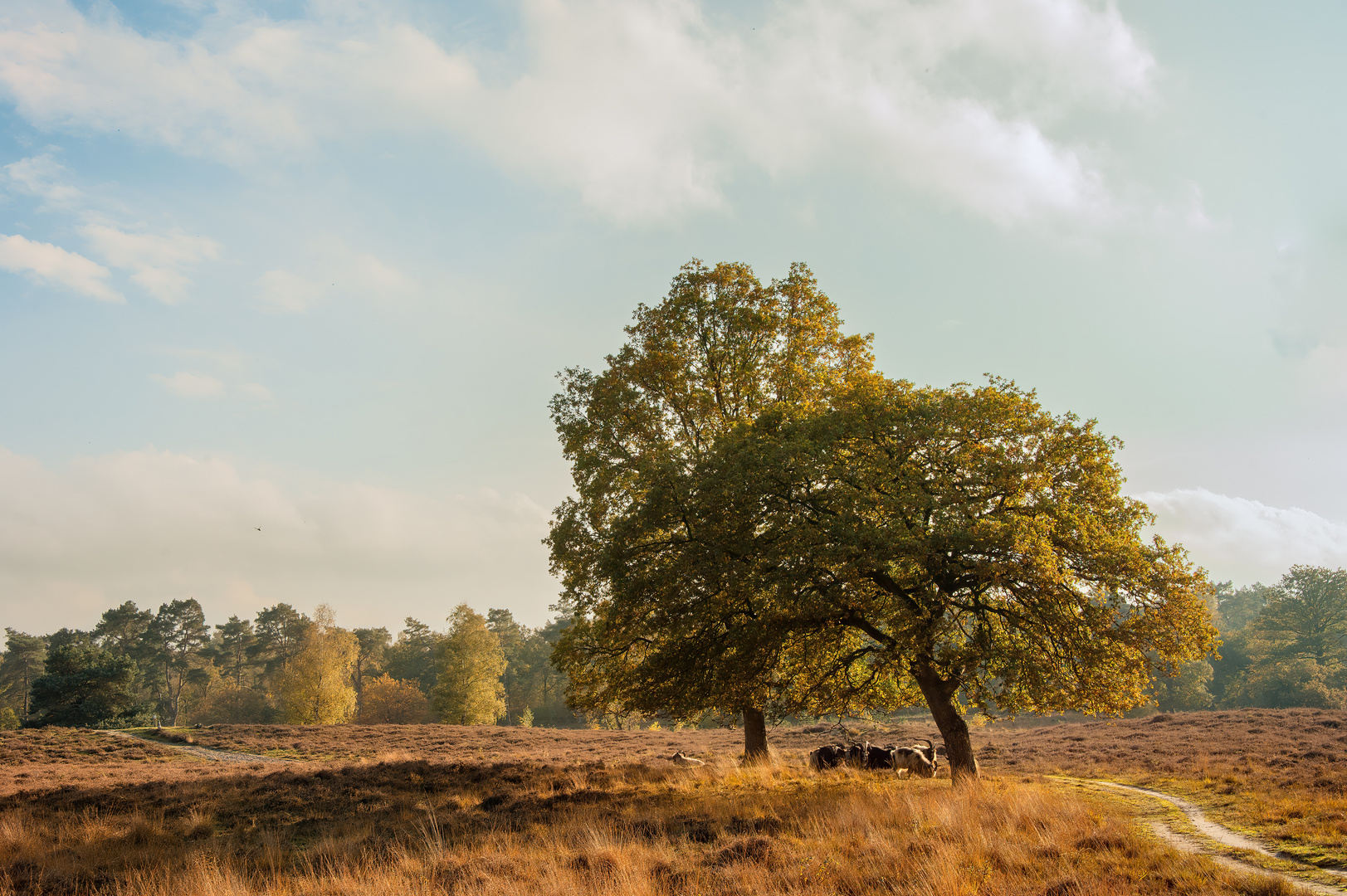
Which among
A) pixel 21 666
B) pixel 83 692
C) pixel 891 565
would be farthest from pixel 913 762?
pixel 21 666

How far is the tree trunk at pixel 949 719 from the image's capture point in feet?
56.1

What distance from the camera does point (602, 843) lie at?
10.5m

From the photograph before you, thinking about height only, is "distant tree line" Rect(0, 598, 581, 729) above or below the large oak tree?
below

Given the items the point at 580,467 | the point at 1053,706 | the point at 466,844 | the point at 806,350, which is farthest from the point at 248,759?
the point at 1053,706

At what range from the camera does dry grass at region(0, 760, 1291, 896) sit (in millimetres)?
8391

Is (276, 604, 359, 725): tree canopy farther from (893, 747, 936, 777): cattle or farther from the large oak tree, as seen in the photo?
(893, 747, 936, 777): cattle

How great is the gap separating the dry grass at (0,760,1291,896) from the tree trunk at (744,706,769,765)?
2.98m

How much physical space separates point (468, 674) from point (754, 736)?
50359 mm

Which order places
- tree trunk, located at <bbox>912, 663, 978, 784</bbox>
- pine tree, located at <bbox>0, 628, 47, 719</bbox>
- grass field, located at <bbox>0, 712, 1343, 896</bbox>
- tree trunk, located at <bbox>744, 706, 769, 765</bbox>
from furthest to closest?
pine tree, located at <bbox>0, 628, 47, 719</bbox>, tree trunk, located at <bbox>744, 706, 769, 765</bbox>, tree trunk, located at <bbox>912, 663, 978, 784</bbox>, grass field, located at <bbox>0, 712, 1343, 896</bbox>

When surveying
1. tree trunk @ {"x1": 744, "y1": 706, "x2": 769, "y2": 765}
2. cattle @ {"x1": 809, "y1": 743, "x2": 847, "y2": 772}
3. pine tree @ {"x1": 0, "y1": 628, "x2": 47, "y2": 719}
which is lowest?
pine tree @ {"x1": 0, "y1": 628, "x2": 47, "y2": 719}

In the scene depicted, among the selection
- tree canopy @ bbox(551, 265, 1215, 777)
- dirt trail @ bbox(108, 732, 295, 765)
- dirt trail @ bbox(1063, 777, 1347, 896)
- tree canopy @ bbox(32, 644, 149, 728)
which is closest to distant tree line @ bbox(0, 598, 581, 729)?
tree canopy @ bbox(32, 644, 149, 728)

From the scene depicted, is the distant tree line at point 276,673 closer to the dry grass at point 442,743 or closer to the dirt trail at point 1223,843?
the dry grass at point 442,743

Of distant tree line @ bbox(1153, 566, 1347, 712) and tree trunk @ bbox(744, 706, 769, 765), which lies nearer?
tree trunk @ bbox(744, 706, 769, 765)

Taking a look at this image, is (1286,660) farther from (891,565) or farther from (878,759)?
(891,565)
